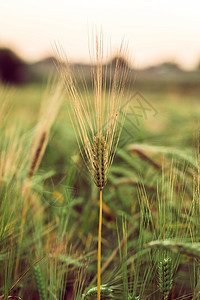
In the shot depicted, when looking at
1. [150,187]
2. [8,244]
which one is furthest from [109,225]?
[8,244]

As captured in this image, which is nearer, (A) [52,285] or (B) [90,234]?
(A) [52,285]

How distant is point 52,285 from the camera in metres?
0.57

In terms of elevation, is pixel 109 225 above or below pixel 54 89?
below

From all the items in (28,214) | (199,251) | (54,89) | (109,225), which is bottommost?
(109,225)

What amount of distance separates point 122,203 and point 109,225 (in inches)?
3.9

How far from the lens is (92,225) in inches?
40.3

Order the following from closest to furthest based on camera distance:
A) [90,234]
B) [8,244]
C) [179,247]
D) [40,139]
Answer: [179,247] → [8,244] → [40,139] → [90,234]

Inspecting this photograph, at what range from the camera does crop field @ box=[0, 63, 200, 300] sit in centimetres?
52

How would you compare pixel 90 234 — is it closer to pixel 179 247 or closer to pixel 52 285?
pixel 52 285

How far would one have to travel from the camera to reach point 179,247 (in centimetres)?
34

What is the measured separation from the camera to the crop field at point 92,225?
52 centimetres

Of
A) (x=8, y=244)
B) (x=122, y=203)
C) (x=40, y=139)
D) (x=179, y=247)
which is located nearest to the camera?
(x=179, y=247)

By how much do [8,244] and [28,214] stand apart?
16cm

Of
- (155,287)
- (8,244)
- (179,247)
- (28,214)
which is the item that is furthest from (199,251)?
(28,214)
